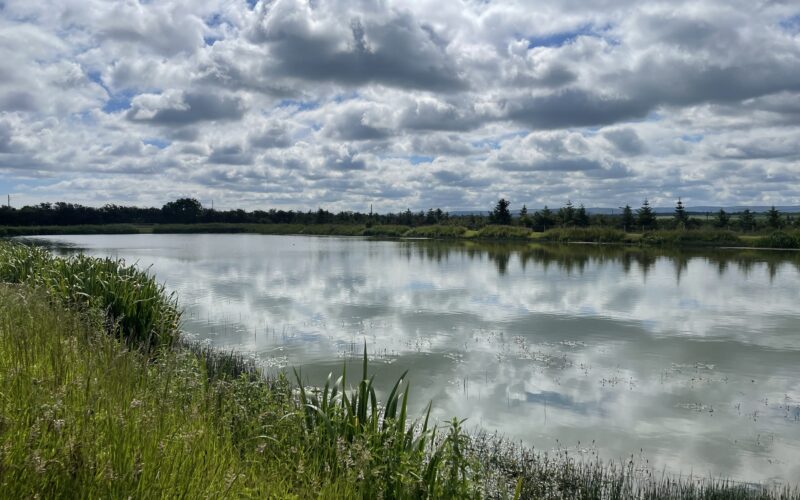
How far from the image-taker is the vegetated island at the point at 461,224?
56.6 metres

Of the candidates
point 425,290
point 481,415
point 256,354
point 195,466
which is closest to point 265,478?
point 195,466

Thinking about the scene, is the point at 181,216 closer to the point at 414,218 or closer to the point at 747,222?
the point at 414,218

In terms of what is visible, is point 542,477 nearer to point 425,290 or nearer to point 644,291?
point 425,290

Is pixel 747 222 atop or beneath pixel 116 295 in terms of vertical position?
atop

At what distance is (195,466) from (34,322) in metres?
3.96

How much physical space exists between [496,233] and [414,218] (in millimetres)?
28749

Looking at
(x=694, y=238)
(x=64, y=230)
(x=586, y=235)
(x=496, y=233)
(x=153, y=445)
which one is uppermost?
(x=64, y=230)

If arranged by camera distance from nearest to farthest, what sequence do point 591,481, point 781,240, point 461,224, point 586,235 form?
point 591,481 → point 781,240 → point 586,235 → point 461,224

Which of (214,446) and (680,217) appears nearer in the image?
(214,446)

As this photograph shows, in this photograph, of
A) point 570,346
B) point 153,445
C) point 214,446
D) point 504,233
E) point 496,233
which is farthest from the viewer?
point 496,233

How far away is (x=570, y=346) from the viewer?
45.3 ft

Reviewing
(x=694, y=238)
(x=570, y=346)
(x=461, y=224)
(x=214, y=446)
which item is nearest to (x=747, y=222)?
(x=694, y=238)

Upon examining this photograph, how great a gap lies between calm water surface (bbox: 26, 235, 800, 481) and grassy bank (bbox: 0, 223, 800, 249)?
88.2 ft

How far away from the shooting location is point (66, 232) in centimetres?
9319
